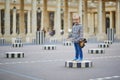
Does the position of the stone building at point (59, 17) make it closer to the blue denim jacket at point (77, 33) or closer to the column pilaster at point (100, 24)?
the column pilaster at point (100, 24)

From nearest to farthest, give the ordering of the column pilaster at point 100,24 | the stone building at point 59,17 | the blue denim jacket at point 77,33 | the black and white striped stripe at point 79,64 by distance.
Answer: the black and white striped stripe at point 79,64 → the blue denim jacket at point 77,33 → the stone building at point 59,17 → the column pilaster at point 100,24

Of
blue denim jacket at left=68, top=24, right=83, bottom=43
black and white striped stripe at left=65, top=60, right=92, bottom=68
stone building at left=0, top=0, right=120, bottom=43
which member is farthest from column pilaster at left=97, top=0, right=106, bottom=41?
black and white striped stripe at left=65, top=60, right=92, bottom=68

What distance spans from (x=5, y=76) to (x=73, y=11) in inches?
2530

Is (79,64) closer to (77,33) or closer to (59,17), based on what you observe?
(77,33)

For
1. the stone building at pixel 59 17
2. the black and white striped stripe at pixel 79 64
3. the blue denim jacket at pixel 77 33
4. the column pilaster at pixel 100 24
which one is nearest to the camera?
the black and white striped stripe at pixel 79 64

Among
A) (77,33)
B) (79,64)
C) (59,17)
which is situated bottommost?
(79,64)

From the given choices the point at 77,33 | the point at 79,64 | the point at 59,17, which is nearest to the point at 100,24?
the point at 59,17

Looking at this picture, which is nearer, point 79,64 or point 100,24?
point 79,64

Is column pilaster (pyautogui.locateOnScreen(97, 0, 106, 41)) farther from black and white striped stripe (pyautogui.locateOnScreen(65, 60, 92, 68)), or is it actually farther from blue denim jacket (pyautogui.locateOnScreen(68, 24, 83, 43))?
black and white striped stripe (pyautogui.locateOnScreen(65, 60, 92, 68))

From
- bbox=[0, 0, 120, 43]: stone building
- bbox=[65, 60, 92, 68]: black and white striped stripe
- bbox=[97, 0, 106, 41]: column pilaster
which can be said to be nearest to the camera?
bbox=[65, 60, 92, 68]: black and white striped stripe

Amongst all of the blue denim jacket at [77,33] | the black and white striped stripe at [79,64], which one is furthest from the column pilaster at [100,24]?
the black and white striped stripe at [79,64]

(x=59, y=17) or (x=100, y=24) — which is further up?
(x=59, y=17)

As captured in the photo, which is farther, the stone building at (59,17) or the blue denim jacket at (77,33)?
the stone building at (59,17)

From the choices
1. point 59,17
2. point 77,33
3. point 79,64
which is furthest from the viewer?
point 59,17
